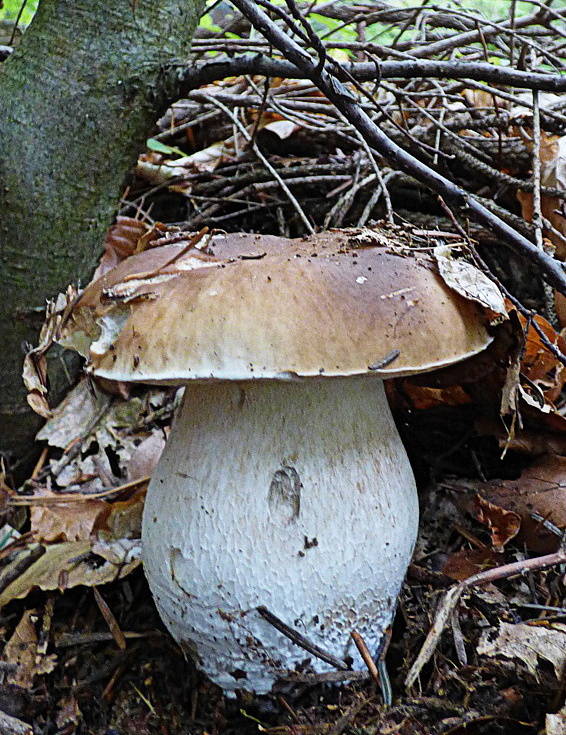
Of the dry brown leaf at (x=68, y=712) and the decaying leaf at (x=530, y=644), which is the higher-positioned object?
the decaying leaf at (x=530, y=644)

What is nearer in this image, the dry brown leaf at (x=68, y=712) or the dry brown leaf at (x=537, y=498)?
the dry brown leaf at (x=68, y=712)

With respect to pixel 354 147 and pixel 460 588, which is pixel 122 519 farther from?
pixel 354 147

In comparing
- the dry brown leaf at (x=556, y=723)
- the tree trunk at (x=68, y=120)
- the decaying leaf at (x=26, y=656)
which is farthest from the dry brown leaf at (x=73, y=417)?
the dry brown leaf at (x=556, y=723)

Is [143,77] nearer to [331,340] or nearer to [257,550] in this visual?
[331,340]

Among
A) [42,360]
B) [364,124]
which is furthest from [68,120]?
[364,124]

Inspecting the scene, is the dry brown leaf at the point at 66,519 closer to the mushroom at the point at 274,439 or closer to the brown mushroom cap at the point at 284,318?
the mushroom at the point at 274,439

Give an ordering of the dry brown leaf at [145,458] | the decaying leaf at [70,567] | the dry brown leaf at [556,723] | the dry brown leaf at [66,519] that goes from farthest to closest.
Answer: the dry brown leaf at [145,458], the dry brown leaf at [66,519], the decaying leaf at [70,567], the dry brown leaf at [556,723]

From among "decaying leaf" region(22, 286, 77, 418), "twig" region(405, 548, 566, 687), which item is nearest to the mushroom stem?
"twig" region(405, 548, 566, 687)
